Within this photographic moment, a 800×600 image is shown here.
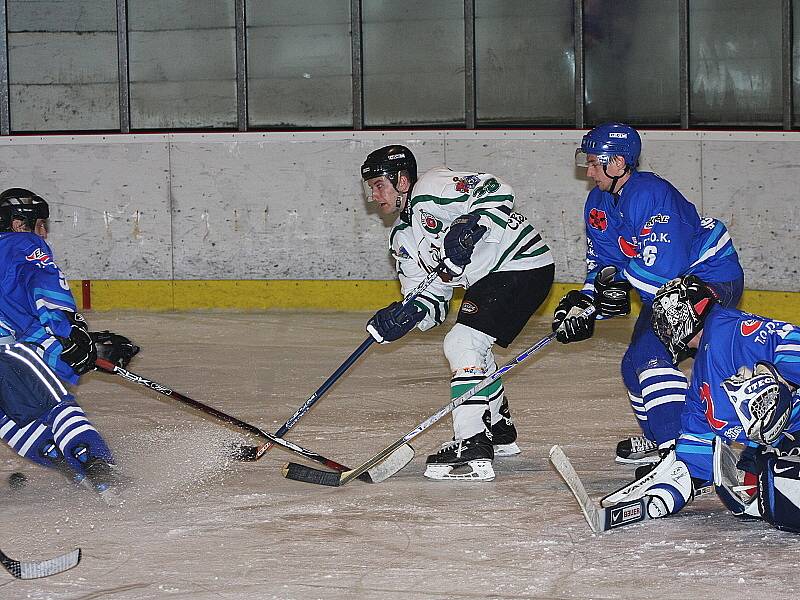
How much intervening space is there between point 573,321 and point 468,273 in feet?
1.17

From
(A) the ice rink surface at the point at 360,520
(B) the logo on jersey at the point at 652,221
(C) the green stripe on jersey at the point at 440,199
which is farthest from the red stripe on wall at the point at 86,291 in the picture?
(B) the logo on jersey at the point at 652,221

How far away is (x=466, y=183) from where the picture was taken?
3547 millimetres

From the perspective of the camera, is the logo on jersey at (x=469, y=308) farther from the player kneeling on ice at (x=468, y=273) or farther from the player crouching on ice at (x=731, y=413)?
the player crouching on ice at (x=731, y=413)

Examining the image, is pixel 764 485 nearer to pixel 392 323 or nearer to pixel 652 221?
pixel 652 221

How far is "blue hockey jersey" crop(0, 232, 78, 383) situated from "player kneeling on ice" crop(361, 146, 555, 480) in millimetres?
950

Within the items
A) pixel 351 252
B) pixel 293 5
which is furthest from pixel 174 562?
pixel 293 5

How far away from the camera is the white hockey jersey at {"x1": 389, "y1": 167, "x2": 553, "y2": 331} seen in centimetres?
353

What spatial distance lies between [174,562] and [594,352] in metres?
3.27

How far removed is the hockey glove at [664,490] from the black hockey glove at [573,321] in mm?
738

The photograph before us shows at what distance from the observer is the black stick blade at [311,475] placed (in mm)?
3359

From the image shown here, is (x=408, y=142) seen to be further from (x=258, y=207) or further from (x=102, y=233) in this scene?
(x=102, y=233)

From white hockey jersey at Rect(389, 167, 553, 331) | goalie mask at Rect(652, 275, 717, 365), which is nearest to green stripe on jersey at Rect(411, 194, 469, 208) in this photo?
white hockey jersey at Rect(389, 167, 553, 331)

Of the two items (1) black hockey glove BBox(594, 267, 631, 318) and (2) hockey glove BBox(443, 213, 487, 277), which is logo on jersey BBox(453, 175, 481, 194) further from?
(1) black hockey glove BBox(594, 267, 631, 318)

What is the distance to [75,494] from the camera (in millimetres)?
3336
